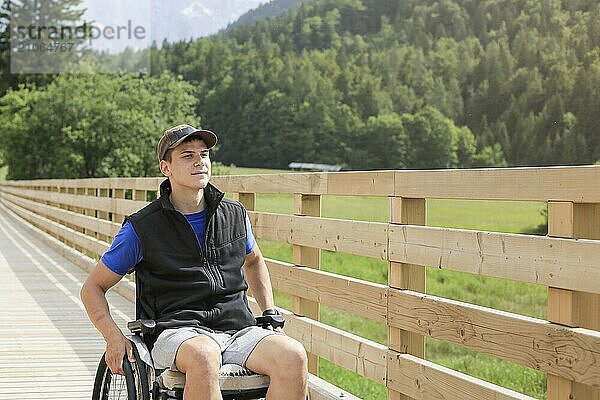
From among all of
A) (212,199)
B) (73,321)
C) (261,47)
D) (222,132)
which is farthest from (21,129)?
(212,199)

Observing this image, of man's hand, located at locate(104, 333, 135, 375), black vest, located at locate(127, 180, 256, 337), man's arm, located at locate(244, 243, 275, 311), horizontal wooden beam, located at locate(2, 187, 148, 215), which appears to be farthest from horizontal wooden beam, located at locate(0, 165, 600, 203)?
horizontal wooden beam, located at locate(2, 187, 148, 215)

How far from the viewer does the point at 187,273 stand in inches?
147

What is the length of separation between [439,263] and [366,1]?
7577 cm

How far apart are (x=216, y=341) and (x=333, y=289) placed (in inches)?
54.1

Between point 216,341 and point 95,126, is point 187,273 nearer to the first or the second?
point 216,341

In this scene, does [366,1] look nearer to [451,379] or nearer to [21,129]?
[21,129]

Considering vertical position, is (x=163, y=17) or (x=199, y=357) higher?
(x=163, y=17)

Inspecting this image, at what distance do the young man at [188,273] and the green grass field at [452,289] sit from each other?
5250 millimetres

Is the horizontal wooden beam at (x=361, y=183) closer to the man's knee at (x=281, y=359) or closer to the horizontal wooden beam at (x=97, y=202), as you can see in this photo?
the man's knee at (x=281, y=359)

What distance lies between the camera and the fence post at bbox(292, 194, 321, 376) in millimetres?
5309

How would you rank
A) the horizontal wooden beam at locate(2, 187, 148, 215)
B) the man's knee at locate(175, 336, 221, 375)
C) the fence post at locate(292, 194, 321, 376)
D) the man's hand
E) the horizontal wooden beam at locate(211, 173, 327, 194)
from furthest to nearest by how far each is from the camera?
the horizontal wooden beam at locate(2, 187, 148, 215) < the fence post at locate(292, 194, 321, 376) < the horizontal wooden beam at locate(211, 173, 327, 194) < the man's hand < the man's knee at locate(175, 336, 221, 375)

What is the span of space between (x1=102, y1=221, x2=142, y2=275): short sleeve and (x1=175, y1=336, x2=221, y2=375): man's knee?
420mm

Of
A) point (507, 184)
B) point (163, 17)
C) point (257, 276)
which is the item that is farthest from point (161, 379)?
point (163, 17)

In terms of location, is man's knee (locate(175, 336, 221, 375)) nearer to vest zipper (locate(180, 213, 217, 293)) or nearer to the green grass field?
vest zipper (locate(180, 213, 217, 293))
